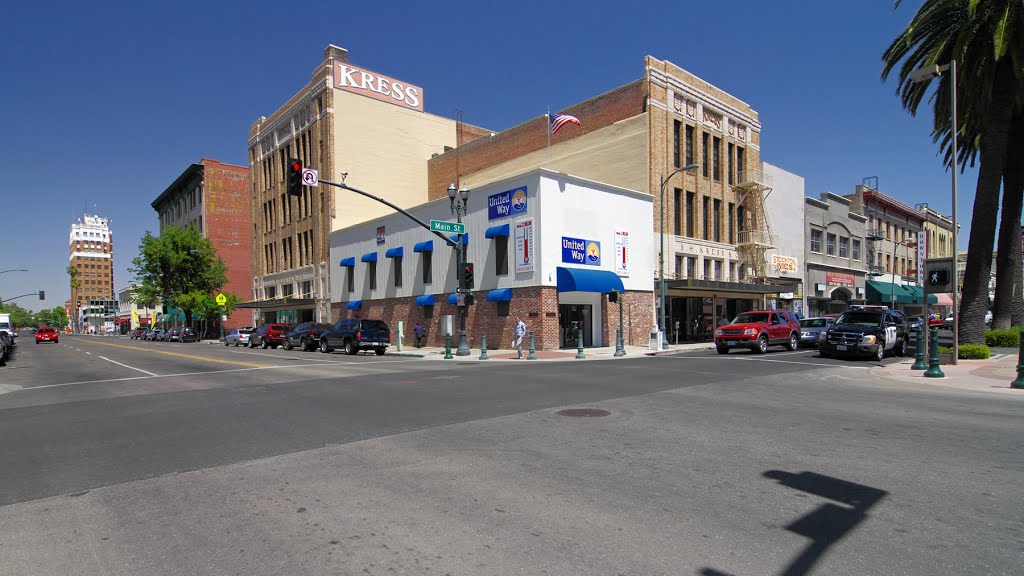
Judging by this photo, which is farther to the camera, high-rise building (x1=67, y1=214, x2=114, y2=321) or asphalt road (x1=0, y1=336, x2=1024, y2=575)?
high-rise building (x1=67, y1=214, x2=114, y2=321)

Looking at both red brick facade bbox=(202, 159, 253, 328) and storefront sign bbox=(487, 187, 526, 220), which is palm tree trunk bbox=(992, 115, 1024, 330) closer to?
storefront sign bbox=(487, 187, 526, 220)

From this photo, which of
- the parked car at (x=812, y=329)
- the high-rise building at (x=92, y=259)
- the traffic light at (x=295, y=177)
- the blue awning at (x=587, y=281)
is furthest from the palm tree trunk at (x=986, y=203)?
the high-rise building at (x=92, y=259)

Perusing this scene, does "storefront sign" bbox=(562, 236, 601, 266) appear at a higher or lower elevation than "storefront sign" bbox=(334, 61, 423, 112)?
lower

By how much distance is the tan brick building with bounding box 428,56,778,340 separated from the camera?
34500 millimetres

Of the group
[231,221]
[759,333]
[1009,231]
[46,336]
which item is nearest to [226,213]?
[231,221]

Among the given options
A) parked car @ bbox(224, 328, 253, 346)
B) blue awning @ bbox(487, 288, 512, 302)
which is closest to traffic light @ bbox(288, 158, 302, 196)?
blue awning @ bbox(487, 288, 512, 302)

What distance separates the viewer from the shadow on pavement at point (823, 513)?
385 centimetres

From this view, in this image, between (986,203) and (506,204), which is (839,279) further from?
(506,204)

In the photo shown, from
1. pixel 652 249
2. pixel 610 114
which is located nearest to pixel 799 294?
pixel 652 249

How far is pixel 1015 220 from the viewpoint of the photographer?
25.9 m

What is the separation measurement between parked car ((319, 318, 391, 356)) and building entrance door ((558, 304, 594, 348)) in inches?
351

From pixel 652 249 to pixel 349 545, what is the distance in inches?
1238

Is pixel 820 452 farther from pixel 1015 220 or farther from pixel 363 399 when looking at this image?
A: pixel 1015 220

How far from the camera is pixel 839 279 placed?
163ft
